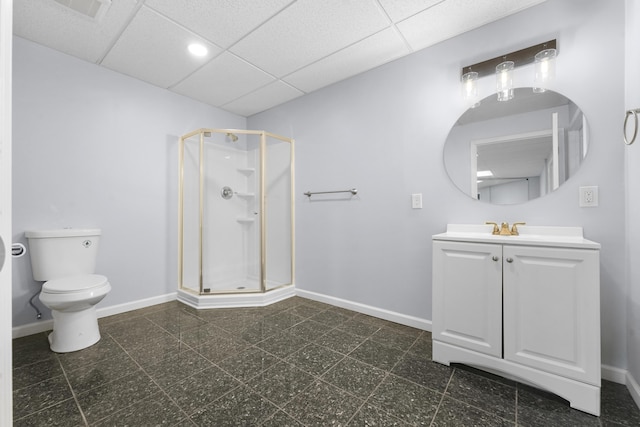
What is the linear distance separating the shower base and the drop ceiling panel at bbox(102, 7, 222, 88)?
2.17 meters

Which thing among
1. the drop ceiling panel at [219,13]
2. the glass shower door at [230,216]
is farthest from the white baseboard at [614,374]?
the drop ceiling panel at [219,13]

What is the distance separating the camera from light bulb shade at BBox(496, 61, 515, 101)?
1.82 m

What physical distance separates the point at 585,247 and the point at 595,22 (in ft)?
4.41

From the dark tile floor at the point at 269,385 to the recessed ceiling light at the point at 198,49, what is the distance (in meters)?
2.28

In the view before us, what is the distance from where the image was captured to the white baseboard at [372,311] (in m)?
2.20

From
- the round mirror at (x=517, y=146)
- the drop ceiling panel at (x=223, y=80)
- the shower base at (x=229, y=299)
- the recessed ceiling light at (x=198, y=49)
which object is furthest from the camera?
the shower base at (x=229, y=299)

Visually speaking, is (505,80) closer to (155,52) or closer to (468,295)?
(468,295)

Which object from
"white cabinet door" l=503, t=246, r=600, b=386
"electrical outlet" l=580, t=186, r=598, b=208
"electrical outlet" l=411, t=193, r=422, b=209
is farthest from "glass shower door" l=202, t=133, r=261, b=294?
"electrical outlet" l=580, t=186, r=598, b=208

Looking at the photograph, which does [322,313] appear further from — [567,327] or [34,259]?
[34,259]

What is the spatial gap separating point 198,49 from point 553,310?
2.98m

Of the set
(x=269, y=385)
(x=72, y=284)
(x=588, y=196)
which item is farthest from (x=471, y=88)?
(x=72, y=284)

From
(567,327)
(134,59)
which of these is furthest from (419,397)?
(134,59)

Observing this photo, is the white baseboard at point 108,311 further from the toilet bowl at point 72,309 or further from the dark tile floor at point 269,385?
the toilet bowl at point 72,309

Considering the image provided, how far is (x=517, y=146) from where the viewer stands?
1853 mm
